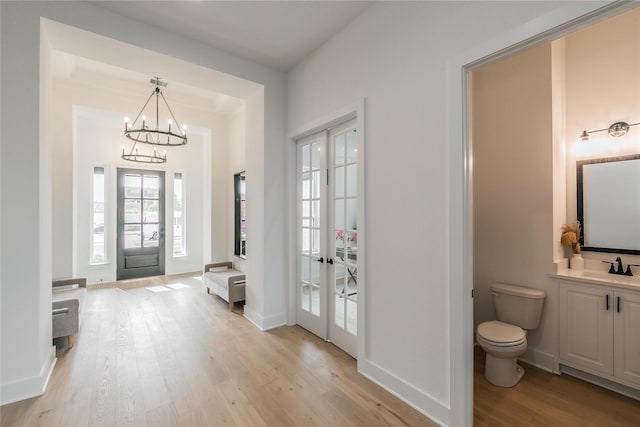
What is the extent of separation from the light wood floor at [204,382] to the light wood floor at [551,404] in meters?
0.55

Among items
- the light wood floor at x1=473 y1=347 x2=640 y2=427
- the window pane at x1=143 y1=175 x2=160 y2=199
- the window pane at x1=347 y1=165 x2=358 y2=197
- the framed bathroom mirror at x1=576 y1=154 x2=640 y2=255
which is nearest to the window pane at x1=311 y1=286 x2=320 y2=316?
the window pane at x1=347 y1=165 x2=358 y2=197

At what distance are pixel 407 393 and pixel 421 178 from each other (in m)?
1.56

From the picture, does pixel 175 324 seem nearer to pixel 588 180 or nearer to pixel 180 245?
pixel 180 245

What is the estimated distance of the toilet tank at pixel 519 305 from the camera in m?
2.50

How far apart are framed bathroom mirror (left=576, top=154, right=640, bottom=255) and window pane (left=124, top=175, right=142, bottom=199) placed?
23.5 feet

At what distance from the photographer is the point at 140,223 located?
238 inches

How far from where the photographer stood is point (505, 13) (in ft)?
5.14

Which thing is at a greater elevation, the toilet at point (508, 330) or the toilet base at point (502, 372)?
the toilet at point (508, 330)

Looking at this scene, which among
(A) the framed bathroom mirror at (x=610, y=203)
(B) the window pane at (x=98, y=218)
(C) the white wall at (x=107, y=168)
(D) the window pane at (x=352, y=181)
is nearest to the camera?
(A) the framed bathroom mirror at (x=610, y=203)

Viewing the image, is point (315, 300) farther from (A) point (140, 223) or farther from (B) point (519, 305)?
(A) point (140, 223)

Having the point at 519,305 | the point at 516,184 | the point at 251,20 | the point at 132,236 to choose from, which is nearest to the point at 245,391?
the point at 519,305

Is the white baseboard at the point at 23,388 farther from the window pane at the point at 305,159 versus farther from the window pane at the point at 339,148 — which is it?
the window pane at the point at 339,148

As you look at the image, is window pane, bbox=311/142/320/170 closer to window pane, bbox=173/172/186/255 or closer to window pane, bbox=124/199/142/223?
window pane, bbox=173/172/186/255

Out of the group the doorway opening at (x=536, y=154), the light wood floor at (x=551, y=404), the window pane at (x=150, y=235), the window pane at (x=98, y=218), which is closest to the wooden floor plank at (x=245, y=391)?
the light wood floor at (x=551, y=404)
